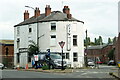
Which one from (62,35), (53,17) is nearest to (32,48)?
(62,35)

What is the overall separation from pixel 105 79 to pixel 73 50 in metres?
32.8

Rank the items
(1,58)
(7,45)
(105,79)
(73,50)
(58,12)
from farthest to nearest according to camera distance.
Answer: (7,45), (1,58), (58,12), (73,50), (105,79)

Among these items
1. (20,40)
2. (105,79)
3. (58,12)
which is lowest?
(105,79)

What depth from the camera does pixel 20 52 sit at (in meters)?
58.2

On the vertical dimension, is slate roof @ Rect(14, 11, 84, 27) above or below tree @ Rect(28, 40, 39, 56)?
above

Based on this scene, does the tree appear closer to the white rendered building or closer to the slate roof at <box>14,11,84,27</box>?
the white rendered building

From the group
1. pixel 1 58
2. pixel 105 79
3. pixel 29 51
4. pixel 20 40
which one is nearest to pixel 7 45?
pixel 1 58

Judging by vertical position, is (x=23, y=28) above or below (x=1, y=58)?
above

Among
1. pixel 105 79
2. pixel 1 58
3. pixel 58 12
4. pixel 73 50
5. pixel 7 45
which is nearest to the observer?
pixel 105 79

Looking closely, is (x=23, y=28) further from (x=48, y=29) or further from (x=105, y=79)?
(x=105, y=79)

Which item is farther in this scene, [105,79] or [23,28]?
[23,28]

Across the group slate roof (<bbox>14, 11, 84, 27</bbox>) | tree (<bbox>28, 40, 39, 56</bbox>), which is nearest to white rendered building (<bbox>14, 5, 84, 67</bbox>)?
slate roof (<bbox>14, 11, 84, 27</bbox>)

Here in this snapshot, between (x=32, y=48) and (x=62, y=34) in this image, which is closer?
(x=32, y=48)

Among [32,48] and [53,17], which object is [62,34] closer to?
[53,17]
